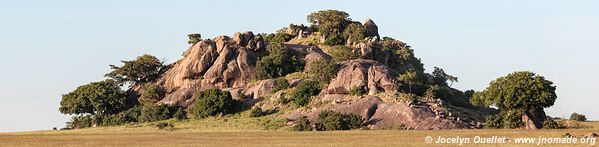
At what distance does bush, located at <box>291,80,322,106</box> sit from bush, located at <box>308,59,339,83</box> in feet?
3.97

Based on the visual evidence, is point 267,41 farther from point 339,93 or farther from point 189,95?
point 339,93

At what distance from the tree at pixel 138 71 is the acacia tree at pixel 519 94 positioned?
6574 centimetres

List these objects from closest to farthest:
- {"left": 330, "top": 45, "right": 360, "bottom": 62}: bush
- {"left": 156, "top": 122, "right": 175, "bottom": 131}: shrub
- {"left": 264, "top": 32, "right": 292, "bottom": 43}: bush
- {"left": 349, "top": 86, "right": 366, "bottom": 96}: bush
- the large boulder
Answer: {"left": 156, "top": 122, "right": 175, "bottom": 131}: shrub
{"left": 349, "top": 86, "right": 366, "bottom": 96}: bush
the large boulder
{"left": 330, "top": 45, "right": 360, "bottom": 62}: bush
{"left": 264, "top": 32, "right": 292, "bottom": 43}: bush

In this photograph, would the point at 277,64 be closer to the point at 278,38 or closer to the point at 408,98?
the point at 278,38

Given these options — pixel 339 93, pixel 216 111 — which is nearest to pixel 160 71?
pixel 216 111

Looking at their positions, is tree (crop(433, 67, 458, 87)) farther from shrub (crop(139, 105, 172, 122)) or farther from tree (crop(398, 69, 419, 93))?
shrub (crop(139, 105, 172, 122))

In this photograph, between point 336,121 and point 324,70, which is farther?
point 324,70

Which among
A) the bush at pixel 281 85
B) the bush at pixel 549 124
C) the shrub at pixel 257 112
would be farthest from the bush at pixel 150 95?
the bush at pixel 549 124

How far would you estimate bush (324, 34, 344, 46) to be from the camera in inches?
6599

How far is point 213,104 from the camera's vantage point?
13988 cm

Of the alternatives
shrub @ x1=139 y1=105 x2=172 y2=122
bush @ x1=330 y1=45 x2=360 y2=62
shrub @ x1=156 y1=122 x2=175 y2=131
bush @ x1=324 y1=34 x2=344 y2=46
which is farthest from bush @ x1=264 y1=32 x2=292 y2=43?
shrub @ x1=156 y1=122 x2=175 y2=131

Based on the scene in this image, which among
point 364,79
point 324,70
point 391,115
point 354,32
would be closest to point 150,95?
point 324,70

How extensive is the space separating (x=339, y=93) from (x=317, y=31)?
145 feet

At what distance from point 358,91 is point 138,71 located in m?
44.4
